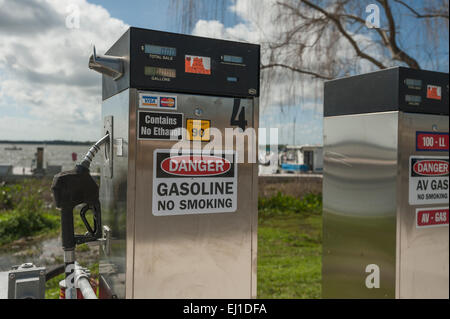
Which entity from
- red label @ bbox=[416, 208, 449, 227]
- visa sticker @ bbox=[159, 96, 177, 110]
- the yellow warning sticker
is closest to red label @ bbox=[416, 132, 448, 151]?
red label @ bbox=[416, 208, 449, 227]

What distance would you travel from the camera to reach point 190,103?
1799 mm

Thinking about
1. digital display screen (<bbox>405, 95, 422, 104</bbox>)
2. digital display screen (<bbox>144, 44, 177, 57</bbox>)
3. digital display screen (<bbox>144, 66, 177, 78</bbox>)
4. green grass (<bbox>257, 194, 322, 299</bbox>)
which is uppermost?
digital display screen (<bbox>144, 44, 177, 57</bbox>)

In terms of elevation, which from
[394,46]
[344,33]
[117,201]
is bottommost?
[117,201]

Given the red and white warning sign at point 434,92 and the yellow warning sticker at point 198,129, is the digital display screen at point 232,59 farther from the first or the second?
the red and white warning sign at point 434,92

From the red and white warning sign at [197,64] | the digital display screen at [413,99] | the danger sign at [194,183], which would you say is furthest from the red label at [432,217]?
the red and white warning sign at [197,64]

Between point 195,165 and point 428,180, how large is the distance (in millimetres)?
1616

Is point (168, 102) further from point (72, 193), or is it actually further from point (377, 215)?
point (377, 215)

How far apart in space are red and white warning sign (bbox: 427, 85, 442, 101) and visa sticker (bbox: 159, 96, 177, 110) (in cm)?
171

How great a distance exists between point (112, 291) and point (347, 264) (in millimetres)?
1695

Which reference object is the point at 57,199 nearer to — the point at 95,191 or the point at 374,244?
the point at 95,191

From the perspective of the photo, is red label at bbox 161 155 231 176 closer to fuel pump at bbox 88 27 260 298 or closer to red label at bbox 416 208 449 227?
fuel pump at bbox 88 27 260 298

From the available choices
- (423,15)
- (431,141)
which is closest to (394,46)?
(423,15)

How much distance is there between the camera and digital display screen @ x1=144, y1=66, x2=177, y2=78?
66.9 inches

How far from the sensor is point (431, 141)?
2.54 meters
